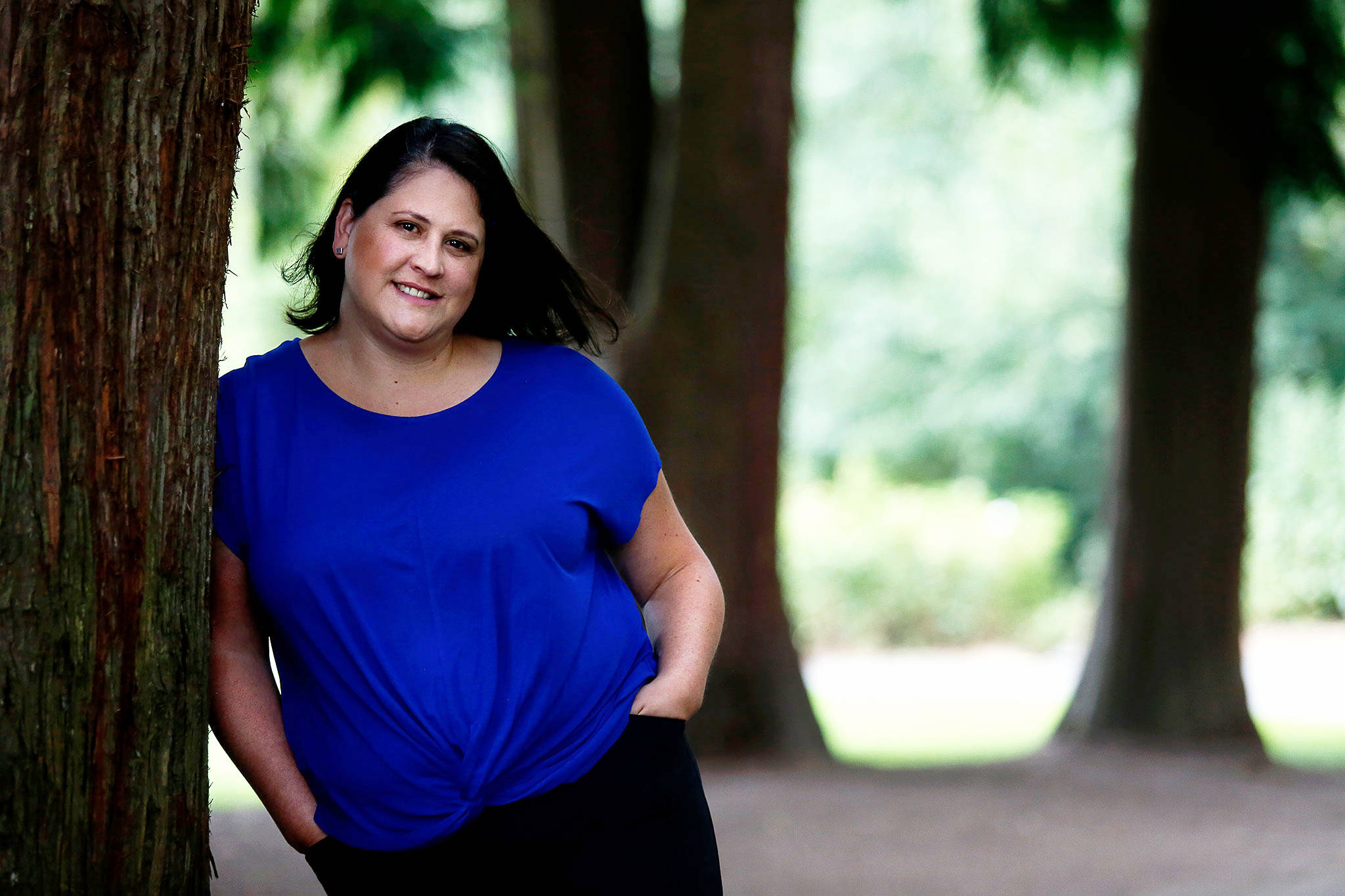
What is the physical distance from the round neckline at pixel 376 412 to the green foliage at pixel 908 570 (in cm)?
1811

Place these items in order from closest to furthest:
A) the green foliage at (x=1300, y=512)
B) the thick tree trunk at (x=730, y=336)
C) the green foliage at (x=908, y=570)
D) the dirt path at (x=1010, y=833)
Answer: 1. the dirt path at (x=1010, y=833)
2. the thick tree trunk at (x=730, y=336)
3. the green foliage at (x=908, y=570)
4. the green foliage at (x=1300, y=512)

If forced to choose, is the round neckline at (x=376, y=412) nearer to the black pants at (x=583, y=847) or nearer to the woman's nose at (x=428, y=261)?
the woman's nose at (x=428, y=261)

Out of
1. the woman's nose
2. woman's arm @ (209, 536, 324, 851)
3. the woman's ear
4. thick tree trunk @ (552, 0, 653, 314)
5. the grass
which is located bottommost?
the grass

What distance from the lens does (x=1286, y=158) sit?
9766mm

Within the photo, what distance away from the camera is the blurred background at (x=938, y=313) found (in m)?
9.88

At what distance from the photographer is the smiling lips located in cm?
244

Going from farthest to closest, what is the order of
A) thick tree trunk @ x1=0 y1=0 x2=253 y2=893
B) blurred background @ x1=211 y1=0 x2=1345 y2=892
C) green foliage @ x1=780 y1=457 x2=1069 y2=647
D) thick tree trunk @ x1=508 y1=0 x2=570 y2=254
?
1. green foliage @ x1=780 y1=457 x2=1069 y2=647
2. blurred background @ x1=211 y1=0 x2=1345 y2=892
3. thick tree trunk @ x1=508 y1=0 x2=570 y2=254
4. thick tree trunk @ x1=0 y1=0 x2=253 y2=893

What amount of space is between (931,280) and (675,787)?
84.8 ft

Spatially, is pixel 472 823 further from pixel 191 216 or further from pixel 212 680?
pixel 191 216

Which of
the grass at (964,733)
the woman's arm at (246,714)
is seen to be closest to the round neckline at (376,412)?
the woman's arm at (246,714)

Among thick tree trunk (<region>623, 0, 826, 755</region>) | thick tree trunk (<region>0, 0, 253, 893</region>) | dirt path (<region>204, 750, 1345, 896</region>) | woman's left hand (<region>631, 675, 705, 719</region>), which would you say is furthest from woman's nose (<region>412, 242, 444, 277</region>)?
thick tree trunk (<region>623, 0, 826, 755</region>)

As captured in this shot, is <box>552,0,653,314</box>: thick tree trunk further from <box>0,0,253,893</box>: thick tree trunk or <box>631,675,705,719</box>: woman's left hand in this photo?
<box>0,0,253,893</box>: thick tree trunk

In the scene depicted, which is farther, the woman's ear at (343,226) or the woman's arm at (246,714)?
the woman's ear at (343,226)

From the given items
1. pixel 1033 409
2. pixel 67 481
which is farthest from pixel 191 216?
pixel 1033 409
